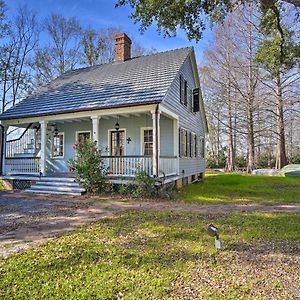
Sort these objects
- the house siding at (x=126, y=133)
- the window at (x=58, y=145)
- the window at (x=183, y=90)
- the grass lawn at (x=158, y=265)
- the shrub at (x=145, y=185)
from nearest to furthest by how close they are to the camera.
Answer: the grass lawn at (x=158, y=265) < the shrub at (x=145, y=185) < the house siding at (x=126, y=133) < the window at (x=183, y=90) < the window at (x=58, y=145)

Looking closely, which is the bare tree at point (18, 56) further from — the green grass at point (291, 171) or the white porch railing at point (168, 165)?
the green grass at point (291, 171)

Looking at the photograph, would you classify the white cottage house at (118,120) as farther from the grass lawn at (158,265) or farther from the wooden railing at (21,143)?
the grass lawn at (158,265)

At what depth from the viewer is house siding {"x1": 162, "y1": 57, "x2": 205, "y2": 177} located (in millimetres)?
11764

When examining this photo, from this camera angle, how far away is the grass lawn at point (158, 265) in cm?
305

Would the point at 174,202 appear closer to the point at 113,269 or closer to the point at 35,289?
the point at 113,269

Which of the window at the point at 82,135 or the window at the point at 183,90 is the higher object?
the window at the point at 183,90

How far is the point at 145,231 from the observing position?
5.36 meters

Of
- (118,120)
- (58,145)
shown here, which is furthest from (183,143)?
(58,145)

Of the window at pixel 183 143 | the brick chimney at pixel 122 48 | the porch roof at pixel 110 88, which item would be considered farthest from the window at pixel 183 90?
the brick chimney at pixel 122 48

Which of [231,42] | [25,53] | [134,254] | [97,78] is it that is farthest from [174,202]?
[25,53]

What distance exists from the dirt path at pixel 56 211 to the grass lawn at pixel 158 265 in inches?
23.0

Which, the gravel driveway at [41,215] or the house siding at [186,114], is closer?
the gravel driveway at [41,215]

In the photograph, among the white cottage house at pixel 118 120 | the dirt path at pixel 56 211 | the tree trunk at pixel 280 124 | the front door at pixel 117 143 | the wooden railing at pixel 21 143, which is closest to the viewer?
the dirt path at pixel 56 211

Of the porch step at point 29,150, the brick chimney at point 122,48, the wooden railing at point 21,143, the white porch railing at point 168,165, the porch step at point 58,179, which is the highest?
the brick chimney at point 122,48
